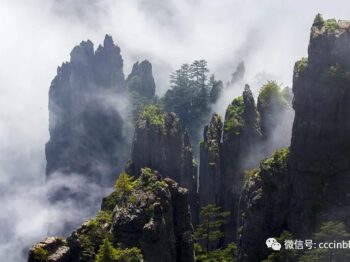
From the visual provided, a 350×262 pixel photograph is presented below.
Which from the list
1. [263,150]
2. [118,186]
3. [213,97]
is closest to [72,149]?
[213,97]

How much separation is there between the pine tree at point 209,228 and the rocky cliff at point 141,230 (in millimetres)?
16371

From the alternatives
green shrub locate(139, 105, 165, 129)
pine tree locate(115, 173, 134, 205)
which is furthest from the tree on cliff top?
pine tree locate(115, 173, 134, 205)

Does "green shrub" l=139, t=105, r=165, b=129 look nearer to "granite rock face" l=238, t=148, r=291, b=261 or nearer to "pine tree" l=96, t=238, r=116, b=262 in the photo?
"granite rock face" l=238, t=148, r=291, b=261

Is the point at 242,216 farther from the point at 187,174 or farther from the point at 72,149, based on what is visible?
the point at 72,149

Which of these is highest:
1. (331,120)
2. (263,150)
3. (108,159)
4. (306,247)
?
(108,159)

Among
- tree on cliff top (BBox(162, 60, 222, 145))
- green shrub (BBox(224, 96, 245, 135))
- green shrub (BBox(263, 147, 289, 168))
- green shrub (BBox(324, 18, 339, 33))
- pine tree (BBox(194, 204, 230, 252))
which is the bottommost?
pine tree (BBox(194, 204, 230, 252))

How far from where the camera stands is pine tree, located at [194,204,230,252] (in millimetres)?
107688

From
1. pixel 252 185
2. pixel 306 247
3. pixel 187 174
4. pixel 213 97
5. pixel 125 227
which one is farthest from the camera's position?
pixel 213 97

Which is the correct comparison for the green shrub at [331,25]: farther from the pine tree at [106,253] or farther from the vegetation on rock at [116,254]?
the pine tree at [106,253]

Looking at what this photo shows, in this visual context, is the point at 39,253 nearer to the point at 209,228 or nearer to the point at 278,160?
the point at 278,160

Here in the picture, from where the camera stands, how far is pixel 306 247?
7812cm

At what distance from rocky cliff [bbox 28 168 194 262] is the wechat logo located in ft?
40.8

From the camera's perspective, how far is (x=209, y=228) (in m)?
113

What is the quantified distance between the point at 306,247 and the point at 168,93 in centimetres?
11670
